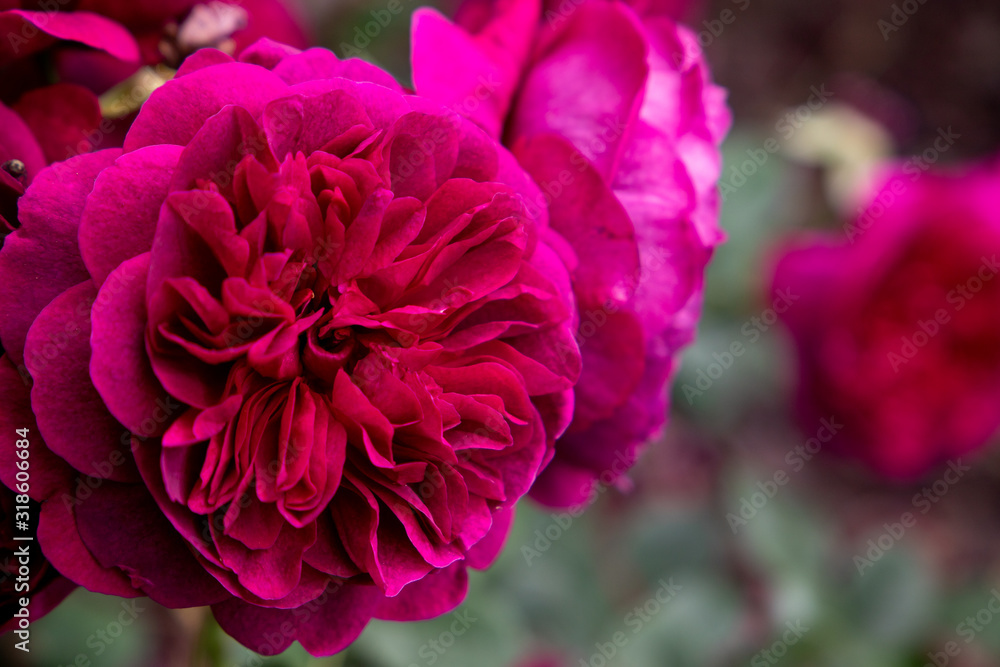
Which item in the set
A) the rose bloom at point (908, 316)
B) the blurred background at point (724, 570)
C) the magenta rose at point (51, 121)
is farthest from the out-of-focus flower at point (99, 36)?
the rose bloom at point (908, 316)

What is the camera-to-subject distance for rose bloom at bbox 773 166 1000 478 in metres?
0.97

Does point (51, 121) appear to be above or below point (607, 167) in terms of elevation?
below

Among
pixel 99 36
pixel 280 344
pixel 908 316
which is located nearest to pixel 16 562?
pixel 280 344

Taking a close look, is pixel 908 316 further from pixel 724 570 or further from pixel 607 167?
pixel 607 167

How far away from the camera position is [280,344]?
15.6 inches

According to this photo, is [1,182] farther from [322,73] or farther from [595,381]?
[595,381]

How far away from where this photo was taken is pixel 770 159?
1.17 metres

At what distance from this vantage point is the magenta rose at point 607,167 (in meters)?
0.48

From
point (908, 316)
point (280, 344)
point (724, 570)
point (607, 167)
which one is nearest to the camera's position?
point (280, 344)

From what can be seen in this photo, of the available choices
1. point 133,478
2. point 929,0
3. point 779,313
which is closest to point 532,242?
point 133,478

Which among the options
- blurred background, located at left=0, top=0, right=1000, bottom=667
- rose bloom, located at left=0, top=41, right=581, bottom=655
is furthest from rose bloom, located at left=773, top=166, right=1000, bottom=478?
rose bloom, located at left=0, top=41, right=581, bottom=655

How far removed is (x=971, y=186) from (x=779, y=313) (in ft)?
0.84

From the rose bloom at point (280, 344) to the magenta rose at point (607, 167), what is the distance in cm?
4

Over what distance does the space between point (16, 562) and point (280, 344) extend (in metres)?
0.17
